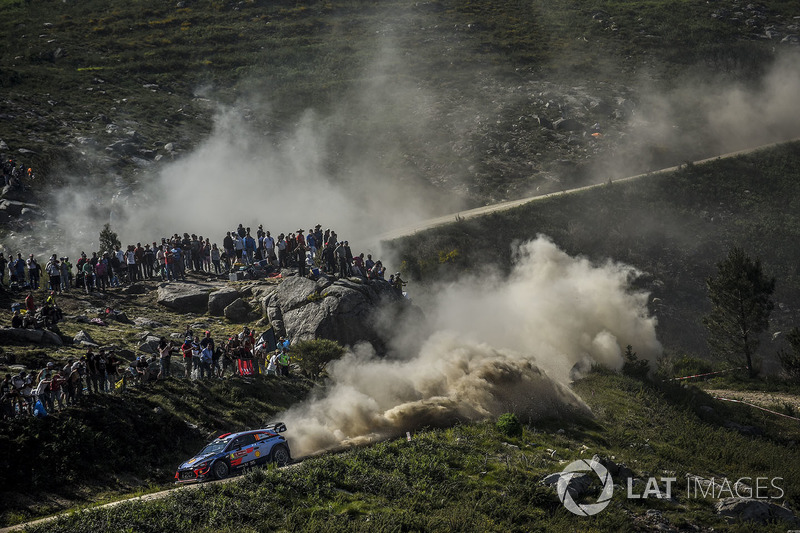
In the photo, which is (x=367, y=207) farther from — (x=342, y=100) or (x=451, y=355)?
(x=451, y=355)

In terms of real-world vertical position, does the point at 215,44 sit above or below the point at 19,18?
below

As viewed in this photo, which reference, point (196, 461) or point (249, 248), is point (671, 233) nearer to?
point (249, 248)

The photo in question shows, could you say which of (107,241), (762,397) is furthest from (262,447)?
(762,397)

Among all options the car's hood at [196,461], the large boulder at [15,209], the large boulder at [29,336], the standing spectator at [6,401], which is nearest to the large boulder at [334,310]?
the large boulder at [29,336]

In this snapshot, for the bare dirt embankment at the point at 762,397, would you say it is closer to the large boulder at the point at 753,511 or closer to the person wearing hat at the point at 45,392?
the large boulder at the point at 753,511

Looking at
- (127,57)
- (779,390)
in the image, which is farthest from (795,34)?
(127,57)

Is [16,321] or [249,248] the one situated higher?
[249,248]

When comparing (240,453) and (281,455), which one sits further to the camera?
(281,455)

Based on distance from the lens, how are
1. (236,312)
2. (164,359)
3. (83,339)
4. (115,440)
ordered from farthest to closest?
(236,312), (83,339), (164,359), (115,440)
